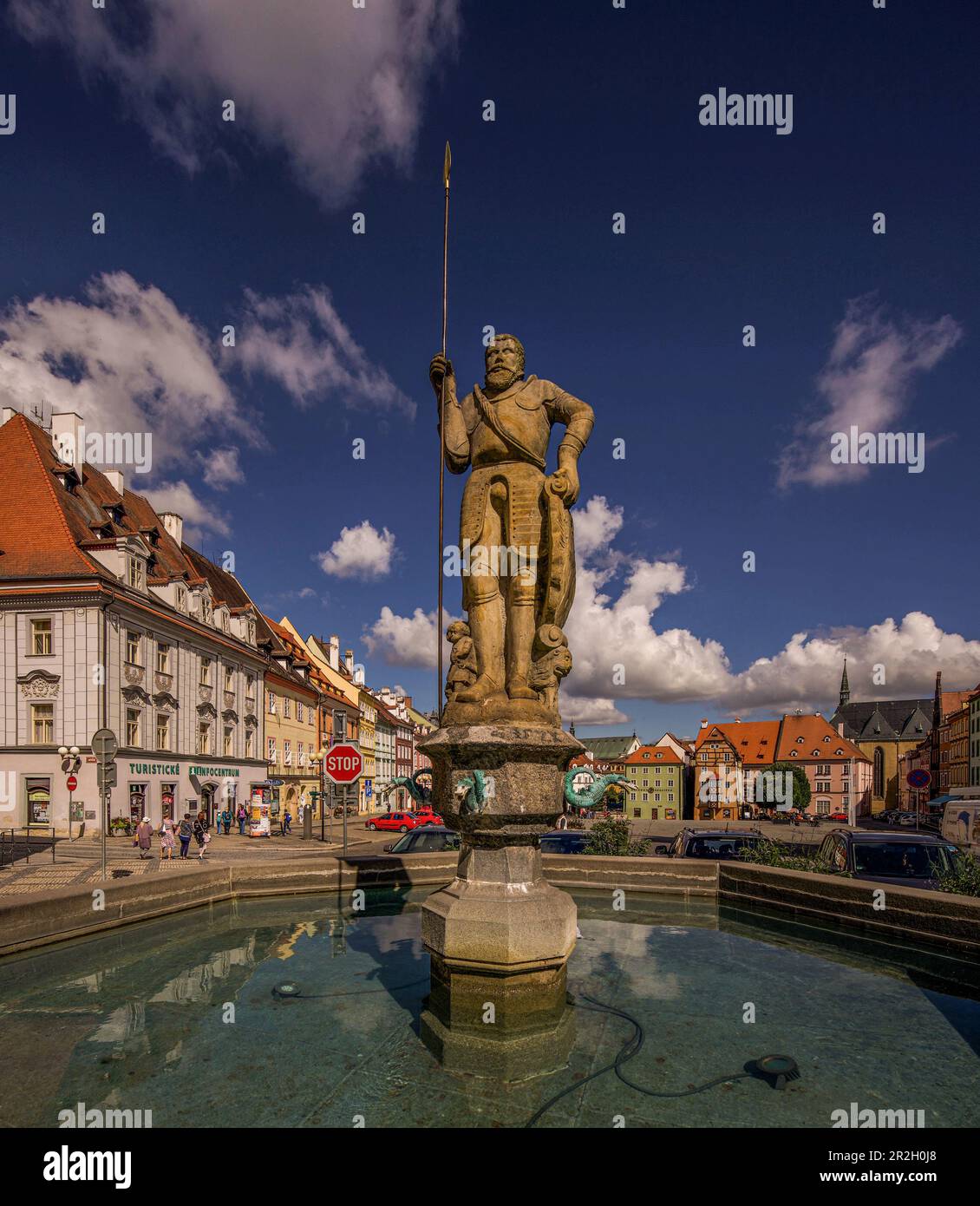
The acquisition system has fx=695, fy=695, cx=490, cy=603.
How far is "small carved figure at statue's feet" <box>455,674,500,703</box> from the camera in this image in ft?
16.9

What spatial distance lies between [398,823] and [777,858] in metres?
30.5

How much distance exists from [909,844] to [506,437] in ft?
26.9

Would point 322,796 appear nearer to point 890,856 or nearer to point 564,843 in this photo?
point 564,843

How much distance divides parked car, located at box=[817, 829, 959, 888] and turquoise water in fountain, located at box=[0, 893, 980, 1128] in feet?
9.58

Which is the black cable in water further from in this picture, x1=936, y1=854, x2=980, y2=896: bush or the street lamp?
the street lamp

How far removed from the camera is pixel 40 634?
2833cm

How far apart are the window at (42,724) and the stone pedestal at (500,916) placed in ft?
95.9

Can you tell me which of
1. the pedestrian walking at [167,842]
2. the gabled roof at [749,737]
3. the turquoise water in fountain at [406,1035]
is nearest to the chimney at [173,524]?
the pedestrian walking at [167,842]

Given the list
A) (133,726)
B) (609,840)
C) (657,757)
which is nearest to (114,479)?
(133,726)

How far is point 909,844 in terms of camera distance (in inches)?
370

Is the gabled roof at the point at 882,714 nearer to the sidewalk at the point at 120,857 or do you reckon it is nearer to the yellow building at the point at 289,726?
the yellow building at the point at 289,726

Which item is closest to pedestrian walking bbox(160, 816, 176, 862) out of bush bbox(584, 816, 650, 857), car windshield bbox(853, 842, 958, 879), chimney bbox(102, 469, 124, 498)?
bush bbox(584, 816, 650, 857)
